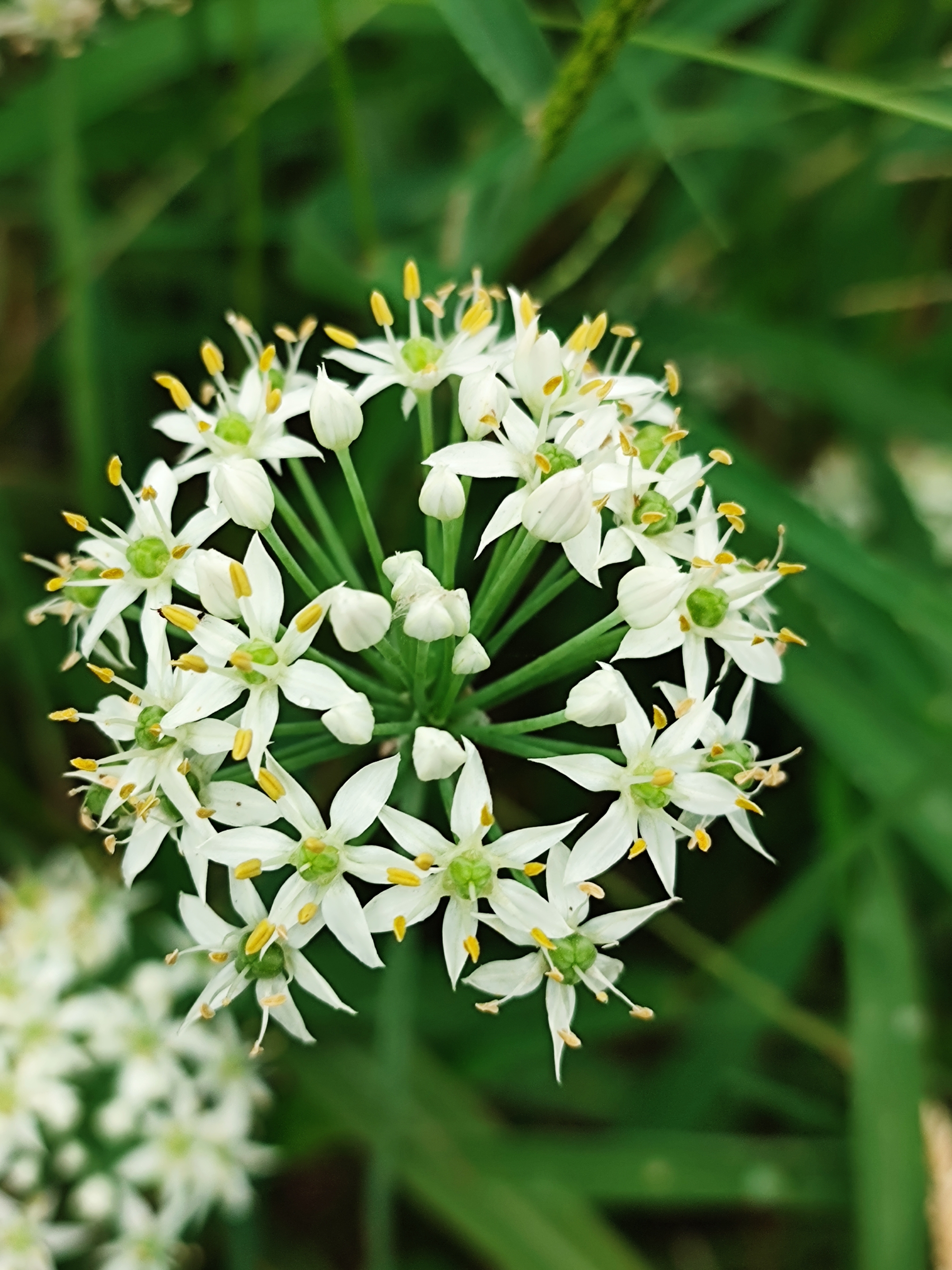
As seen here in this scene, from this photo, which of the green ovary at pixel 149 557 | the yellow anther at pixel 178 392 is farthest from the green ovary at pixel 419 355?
the green ovary at pixel 149 557

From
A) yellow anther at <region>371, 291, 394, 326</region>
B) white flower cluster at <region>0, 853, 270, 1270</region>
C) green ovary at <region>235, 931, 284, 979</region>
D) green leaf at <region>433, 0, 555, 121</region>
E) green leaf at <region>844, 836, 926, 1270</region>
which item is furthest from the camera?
green leaf at <region>844, 836, 926, 1270</region>

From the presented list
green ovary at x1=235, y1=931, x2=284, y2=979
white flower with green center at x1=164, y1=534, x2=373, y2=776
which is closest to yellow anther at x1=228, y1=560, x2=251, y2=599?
white flower with green center at x1=164, y1=534, x2=373, y2=776

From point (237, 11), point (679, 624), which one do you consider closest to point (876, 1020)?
point (679, 624)

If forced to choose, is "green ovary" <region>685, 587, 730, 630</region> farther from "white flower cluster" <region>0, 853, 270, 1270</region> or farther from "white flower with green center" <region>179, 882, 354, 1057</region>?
"white flower cluster" <region>0, 853, 270, 1270</region>

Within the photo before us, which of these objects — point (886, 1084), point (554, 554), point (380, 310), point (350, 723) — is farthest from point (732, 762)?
point (886, 1084)

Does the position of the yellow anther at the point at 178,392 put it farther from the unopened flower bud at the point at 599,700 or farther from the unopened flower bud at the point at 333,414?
the unopened flower bud at the point at 599,700
